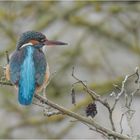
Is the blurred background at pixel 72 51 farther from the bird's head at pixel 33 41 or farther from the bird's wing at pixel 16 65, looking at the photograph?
the bird's wing at pixel 16 65

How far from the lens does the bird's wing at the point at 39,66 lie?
2898 millimetres

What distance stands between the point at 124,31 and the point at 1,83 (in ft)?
10.4

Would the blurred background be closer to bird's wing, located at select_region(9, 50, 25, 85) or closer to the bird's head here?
the bird's head

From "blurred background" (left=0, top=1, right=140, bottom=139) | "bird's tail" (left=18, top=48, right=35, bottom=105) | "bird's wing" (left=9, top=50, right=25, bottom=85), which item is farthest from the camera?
"blurred background" (left=0, top=1, right=140, bottom=139)

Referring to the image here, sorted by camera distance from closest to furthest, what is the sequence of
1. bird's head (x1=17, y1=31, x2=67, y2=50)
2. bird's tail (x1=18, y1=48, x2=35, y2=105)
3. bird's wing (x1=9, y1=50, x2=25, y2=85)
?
bird's tail (x1=18, y1=48, x2=35, y2=105), bird's wing (x1=9, y1=50, x2=25, y2=85), bird's head (x1=17, y1=31, x2=67, y2=50)

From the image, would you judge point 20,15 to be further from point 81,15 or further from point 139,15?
point 139,15

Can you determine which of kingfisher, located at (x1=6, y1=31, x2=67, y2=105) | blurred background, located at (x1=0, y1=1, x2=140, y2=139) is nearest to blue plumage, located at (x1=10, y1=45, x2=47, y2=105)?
kingfisher, located at (x1=6, y1=31, x2=67, y2=105)

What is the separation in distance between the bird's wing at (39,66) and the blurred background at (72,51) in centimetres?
231

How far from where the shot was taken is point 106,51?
5754 millimetres

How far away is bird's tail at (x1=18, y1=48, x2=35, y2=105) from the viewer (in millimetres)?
2761

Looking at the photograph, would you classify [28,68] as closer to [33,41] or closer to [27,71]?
[27,71]

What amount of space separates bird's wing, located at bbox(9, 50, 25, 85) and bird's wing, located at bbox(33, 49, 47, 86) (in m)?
0.06

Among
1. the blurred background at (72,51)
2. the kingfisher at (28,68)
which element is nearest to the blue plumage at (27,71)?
the kingfisher at (28,68)

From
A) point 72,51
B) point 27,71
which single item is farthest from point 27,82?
point 72,51
